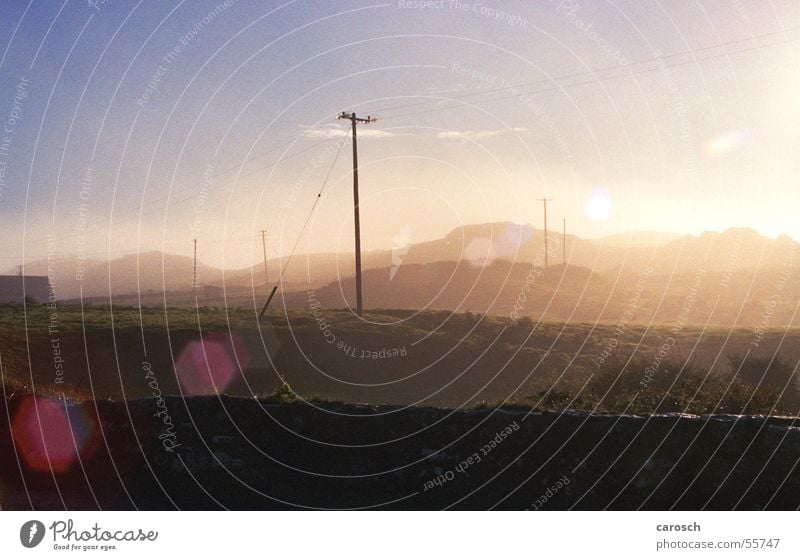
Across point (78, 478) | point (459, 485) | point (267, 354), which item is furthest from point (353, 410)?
point (267, 354)

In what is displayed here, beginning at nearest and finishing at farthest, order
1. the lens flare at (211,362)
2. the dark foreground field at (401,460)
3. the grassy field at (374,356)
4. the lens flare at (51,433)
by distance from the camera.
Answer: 1. the dark foreground field at (401,460)
2. the lens flare at (51,433)
3. the grassy field at (374,356)
4. the lens flare at (211,362)

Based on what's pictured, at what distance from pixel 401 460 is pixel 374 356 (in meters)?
28.7

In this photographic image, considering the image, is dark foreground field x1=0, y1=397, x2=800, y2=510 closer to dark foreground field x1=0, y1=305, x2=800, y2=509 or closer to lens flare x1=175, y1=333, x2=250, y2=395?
dark foreground field x1=0, y1=305, x2=800, y2=509

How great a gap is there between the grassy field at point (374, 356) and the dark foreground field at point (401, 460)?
7.14m

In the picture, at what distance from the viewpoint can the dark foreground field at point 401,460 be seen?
11.5 metres

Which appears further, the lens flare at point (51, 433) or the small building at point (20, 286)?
the small building at point (20, 286)

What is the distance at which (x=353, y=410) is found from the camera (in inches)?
502

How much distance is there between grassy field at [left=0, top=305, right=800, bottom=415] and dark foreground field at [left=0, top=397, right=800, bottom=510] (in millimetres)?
7140

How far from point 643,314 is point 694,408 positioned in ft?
175

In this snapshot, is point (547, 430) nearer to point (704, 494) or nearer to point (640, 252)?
point (704, 494)

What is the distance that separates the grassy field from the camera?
2723cm

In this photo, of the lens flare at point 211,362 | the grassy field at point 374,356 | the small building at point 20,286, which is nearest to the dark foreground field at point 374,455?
the grassy field at point 374,356

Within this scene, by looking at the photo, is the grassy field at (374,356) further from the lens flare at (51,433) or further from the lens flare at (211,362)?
the lens flare at (51,433)

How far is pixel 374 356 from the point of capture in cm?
4075
